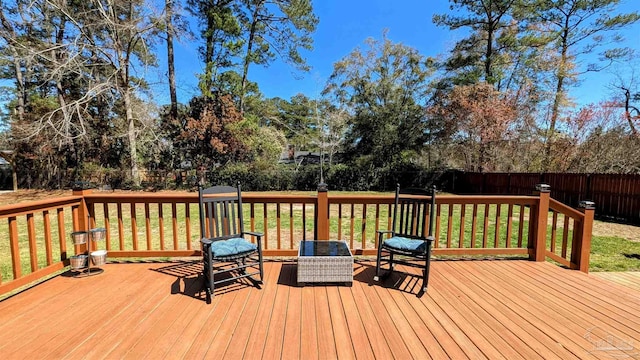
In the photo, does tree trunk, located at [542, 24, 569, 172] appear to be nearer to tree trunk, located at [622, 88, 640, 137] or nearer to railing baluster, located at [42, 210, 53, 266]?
tree trunk, located at [622, 88, 640, 137]

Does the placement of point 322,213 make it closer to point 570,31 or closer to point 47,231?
point 47,231

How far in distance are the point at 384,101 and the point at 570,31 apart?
8632 millimetres

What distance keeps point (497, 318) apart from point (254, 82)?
1383 centimetres

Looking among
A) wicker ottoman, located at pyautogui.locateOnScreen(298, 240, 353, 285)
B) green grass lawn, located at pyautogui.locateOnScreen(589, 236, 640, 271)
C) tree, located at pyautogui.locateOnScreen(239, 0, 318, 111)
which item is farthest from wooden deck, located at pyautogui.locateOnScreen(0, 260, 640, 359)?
tree, located at pyautogui.locateOnScreen(239, 0, 318, 111)

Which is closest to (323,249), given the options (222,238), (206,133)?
(222,238)

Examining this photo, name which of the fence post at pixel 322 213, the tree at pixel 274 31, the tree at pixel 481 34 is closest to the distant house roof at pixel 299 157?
the tree at pixel 274 31

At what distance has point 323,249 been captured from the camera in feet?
9.42

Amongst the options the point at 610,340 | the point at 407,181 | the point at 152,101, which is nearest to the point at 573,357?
the point at 610,340

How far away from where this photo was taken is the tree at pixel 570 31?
11.7m

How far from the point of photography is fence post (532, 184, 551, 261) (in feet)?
11.0

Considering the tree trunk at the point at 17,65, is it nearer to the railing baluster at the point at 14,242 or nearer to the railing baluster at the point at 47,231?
the railing baluster at the point at 47,231

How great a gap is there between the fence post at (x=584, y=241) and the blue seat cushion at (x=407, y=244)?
1.92m

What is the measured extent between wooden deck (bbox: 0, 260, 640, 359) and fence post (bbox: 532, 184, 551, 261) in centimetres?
47

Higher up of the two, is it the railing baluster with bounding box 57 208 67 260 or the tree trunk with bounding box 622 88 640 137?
the tree trunk with bounding box 622 88 640 137
